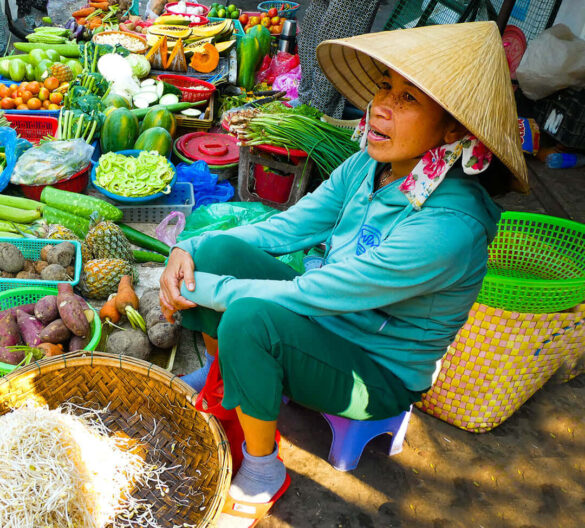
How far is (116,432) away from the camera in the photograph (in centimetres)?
195

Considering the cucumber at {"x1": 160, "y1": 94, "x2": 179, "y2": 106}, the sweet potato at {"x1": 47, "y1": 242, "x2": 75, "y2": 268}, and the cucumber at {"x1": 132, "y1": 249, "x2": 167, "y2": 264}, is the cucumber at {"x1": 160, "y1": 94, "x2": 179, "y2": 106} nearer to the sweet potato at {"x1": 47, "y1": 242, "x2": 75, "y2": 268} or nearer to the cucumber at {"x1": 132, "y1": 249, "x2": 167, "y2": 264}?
the cucumber at {"x1": 132, "y1": 249, "x2": 167, "y2": 264}

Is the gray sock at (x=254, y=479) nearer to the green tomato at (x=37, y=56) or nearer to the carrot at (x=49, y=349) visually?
the carrot at (x=49, y=349)

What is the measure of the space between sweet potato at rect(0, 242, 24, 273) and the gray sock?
60.9 inches

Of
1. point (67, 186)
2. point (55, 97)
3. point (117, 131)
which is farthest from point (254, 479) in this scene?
point (55, 97)

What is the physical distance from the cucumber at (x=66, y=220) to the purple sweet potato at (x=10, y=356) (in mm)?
1116

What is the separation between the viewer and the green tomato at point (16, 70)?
4496 mm

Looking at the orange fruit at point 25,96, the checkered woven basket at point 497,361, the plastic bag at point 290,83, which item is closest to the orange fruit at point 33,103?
the orange fruit at point 25,96

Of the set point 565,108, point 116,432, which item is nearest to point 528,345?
point 116,432

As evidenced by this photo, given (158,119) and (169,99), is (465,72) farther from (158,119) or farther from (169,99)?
(169,99)

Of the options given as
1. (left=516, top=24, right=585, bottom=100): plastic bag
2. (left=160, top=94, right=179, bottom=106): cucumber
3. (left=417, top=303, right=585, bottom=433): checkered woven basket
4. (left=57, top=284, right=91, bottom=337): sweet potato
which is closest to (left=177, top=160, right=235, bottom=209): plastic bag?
(left=160, top=94, right=179, bottom=106): cucumber

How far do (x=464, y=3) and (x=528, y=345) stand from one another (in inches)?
207

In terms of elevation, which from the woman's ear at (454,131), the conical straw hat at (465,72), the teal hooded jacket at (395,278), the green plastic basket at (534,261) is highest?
the conical straw hat at (465,72)

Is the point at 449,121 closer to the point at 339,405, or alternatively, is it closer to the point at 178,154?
the point at 339,405

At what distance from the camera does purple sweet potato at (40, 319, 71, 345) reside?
222 centimetres
